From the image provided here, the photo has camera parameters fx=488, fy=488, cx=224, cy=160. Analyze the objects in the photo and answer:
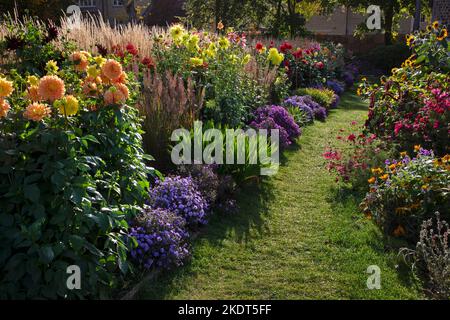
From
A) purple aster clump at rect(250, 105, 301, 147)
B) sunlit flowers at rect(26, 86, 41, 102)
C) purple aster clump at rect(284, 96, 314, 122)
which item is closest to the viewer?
sunlit flowers at rect(26, 86, 41, 102)

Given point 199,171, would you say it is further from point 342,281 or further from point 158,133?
point 342,281

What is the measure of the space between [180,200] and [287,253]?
1.08 m

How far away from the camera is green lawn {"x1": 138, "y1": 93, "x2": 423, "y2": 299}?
3617mm

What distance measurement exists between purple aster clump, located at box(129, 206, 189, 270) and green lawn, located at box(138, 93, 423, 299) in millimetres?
116

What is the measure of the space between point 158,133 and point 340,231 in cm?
219

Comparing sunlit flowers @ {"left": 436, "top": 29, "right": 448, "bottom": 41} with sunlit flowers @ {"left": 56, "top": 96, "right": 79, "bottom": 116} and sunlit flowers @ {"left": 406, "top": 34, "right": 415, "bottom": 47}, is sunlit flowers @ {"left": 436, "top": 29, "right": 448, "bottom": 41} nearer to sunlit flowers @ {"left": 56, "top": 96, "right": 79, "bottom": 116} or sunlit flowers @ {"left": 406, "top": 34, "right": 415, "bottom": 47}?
sunlit flowers @ {"left": 406, "top": 34, "right": 415, "bottom": 47}

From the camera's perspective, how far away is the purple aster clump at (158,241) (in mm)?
3760

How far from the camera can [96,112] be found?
11.7 ft

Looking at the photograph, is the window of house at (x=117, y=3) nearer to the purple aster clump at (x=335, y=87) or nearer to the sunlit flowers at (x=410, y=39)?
the purple aster clump at (x=335, y=87)

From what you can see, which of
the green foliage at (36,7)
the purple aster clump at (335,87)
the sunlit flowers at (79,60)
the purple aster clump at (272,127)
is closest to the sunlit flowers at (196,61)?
the purple aster clump at (272,127)

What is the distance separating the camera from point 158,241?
3822 millimetres

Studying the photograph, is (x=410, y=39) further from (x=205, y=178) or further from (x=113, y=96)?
(x=113, y=96)

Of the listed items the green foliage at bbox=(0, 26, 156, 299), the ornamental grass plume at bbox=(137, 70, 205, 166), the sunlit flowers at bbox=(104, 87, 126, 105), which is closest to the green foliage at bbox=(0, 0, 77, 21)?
the ornamental grass plume at bbox=(137, 70, 205, 166)

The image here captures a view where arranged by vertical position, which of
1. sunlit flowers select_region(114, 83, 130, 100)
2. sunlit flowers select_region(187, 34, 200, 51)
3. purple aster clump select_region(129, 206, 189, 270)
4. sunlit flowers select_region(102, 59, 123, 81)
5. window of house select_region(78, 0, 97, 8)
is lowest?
purple aster clump select_region(129, 206, 189, 270)
